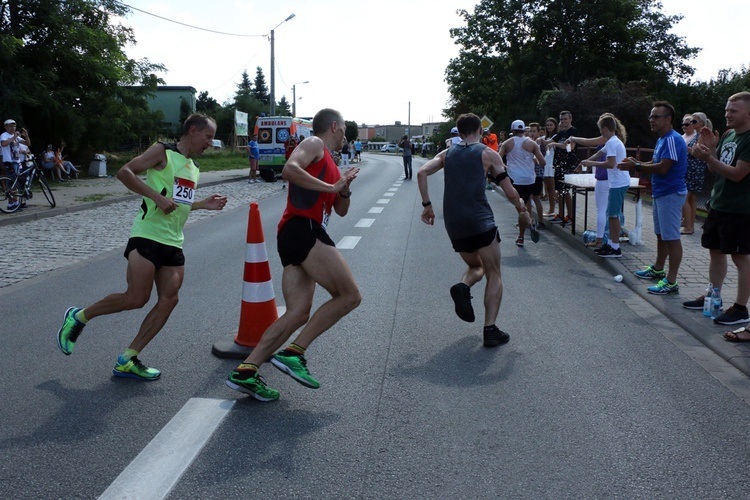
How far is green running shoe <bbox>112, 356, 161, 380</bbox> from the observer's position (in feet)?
15.2

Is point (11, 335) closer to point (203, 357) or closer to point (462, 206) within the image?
point (203, 357)

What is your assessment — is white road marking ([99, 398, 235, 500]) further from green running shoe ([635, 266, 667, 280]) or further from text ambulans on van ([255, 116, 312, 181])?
text ambulans on van ([255, 116, 312, 181])

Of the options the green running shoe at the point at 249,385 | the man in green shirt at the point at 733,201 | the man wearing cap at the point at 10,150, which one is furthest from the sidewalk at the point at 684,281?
the man wearing cap at the point at 10,150

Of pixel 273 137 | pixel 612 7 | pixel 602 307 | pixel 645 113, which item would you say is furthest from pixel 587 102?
pixel 602 307

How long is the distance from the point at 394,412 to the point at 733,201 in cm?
344

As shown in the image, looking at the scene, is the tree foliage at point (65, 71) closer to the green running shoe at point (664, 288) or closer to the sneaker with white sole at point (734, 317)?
the green running shoe at point (664, 288)

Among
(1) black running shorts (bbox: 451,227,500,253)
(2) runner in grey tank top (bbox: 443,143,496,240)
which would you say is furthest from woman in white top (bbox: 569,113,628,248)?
(2) runner in grey tank top (bbox: 443,143,496,240)

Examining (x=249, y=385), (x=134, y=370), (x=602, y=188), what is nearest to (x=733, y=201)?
(x=249, y=385)

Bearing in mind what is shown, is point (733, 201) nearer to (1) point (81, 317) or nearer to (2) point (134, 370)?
(2) point (134, 370)

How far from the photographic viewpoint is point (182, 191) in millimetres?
4758

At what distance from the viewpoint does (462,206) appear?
5.74 meters

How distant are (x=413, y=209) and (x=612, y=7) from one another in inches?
1357

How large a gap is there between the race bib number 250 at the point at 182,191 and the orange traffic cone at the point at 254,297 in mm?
596

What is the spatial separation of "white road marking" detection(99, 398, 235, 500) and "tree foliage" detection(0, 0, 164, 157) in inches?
858
